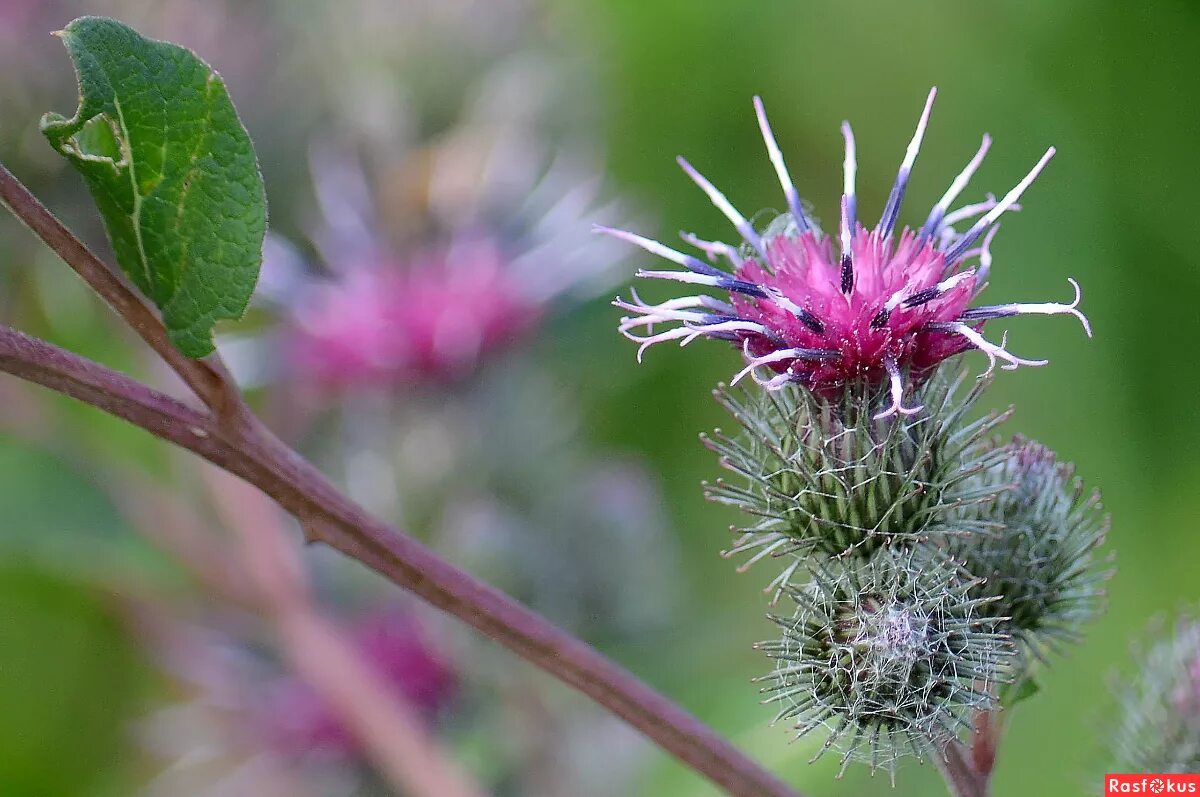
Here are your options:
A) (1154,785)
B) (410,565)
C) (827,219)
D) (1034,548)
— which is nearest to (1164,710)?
(1154,785)

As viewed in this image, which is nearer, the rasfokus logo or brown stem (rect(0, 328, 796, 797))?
brown stem (rect(0, 328, 796, 797))

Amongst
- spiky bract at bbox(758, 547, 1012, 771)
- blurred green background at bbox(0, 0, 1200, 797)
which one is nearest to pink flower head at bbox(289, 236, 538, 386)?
blurred green background at bbox(0, 0, 1200, 797)

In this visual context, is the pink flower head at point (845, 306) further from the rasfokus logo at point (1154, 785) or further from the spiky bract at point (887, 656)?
the rasfokus logo at point (1154, 785)

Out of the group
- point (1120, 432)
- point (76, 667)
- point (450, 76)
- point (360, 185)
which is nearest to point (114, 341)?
point (360, 185)

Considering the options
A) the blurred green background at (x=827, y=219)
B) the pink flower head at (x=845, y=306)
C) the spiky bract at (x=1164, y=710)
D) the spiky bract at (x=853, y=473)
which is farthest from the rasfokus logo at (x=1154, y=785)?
the blurred green background at (x=827, y=219)

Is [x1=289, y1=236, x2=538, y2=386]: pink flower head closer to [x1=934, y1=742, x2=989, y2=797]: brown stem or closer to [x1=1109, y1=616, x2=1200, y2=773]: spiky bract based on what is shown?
[x1=1109, y1=616, x2=1200, y2=773]: spiky bract

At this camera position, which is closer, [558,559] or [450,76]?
[558,559]

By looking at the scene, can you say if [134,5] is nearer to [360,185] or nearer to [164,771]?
[360,185]
